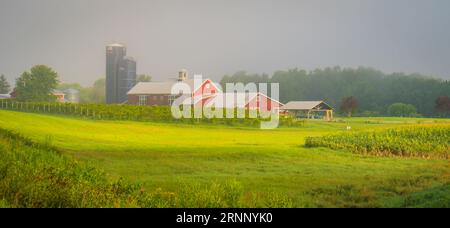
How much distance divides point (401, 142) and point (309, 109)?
5.92ft

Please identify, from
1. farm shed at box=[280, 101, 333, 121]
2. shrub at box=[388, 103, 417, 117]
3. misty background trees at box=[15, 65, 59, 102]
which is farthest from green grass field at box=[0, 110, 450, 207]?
misty background trees at box=[15, 65, 59, 102]

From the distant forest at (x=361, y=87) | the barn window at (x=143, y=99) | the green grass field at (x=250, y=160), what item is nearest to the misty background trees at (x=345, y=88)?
the distant forest at (x=361, y=87)


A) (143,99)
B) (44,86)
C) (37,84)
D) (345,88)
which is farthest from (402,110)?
(37,84)

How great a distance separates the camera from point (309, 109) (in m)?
9.55

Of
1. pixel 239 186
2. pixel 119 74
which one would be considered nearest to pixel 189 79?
pixel 119 74

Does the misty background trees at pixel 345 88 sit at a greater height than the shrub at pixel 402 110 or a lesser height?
greater

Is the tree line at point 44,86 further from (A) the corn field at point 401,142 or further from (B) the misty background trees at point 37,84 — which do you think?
(A) the corn field at point 401,142

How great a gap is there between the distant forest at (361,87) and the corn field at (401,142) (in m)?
0.35

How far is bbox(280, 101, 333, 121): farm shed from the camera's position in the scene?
30.8ft

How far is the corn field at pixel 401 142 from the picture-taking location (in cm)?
841

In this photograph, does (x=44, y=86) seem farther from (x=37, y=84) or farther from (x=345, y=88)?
(x=345, y=88)

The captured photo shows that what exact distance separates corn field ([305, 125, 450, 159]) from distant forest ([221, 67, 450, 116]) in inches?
13.9
